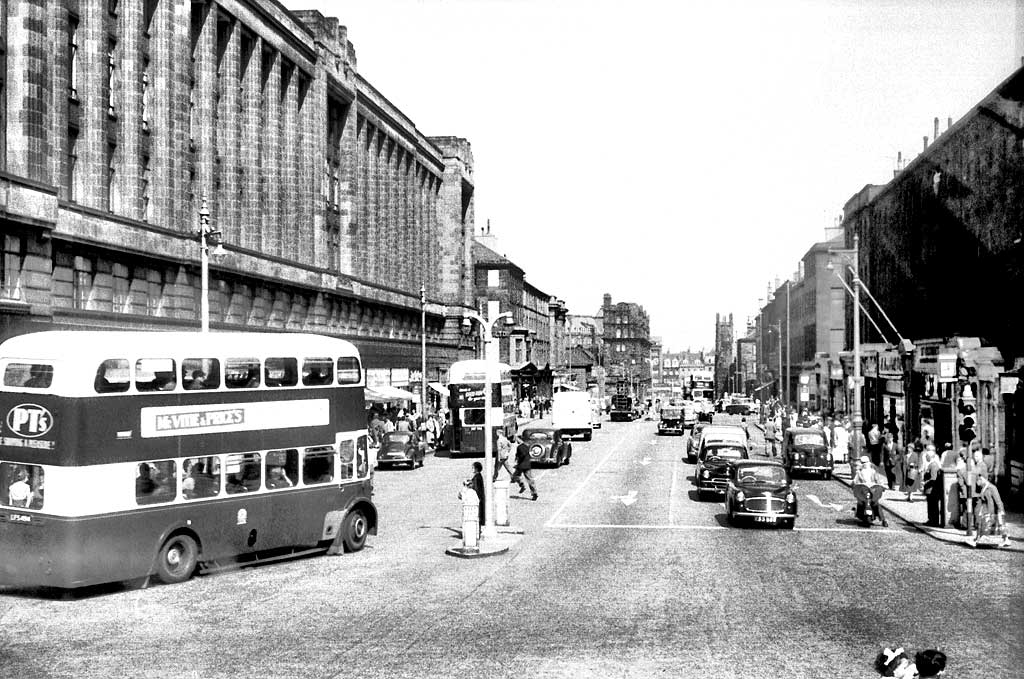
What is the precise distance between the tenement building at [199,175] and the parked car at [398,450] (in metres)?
9.39

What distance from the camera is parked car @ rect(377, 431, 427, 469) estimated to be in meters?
44.2

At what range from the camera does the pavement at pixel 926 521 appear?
23250 millimetres

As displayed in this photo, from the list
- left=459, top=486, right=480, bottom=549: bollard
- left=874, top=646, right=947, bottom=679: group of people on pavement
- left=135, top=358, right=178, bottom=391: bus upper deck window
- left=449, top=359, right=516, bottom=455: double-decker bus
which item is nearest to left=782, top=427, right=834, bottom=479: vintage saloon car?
left=449, top=359, right=516, bottom=455: double-decker bus

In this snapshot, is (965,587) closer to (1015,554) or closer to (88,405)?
(1015,554)

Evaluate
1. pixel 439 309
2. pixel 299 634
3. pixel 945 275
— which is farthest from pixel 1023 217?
pixel 439 309

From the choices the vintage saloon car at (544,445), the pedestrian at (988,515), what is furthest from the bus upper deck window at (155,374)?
the vintage saloon car at (544,445)

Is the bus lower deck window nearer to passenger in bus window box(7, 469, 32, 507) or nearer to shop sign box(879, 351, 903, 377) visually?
passenger in bus window box(7, 469, 32, 507)

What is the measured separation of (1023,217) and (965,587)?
20.2 meters

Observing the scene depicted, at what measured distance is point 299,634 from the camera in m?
14.8

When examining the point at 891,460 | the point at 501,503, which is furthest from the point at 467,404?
the point at 501,503

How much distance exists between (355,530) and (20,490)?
7.52 meters

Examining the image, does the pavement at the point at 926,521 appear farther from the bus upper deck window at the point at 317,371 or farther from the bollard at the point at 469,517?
the bus upper deck window at the point at 317,371

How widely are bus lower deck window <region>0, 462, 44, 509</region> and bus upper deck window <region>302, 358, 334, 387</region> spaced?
5.78 m

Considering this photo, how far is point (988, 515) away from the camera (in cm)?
2316
